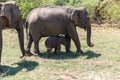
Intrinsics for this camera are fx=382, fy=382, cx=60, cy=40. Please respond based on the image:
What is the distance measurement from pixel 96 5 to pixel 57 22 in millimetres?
6457

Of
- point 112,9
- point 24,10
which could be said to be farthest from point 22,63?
point 112,9

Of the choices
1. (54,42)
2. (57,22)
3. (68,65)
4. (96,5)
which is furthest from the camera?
(96,5)

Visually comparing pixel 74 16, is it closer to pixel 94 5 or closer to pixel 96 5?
pixel 94 5

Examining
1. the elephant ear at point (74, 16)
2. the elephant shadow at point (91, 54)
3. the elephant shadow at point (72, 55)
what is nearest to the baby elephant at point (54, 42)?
the elephant shadow at point (72, 55)

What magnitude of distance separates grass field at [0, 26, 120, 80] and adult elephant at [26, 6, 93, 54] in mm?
531

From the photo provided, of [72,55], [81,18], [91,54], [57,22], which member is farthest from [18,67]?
[81,18]

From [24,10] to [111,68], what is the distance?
7.23 metres

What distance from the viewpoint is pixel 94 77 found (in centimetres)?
843

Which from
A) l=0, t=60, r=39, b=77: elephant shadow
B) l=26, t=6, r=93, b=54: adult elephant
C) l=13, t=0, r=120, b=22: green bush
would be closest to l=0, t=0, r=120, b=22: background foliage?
l=13, t=0, r=120, b=22: green bush

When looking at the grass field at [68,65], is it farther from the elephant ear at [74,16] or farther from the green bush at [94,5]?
the green bush at [94,5]

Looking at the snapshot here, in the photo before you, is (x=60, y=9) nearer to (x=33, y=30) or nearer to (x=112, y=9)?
(x=33, y=30)

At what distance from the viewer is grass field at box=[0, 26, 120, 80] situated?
8.57 metres

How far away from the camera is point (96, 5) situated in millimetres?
16625

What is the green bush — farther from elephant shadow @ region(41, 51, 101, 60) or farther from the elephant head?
elephant shadow @ region(41, 51, 101, 60)
